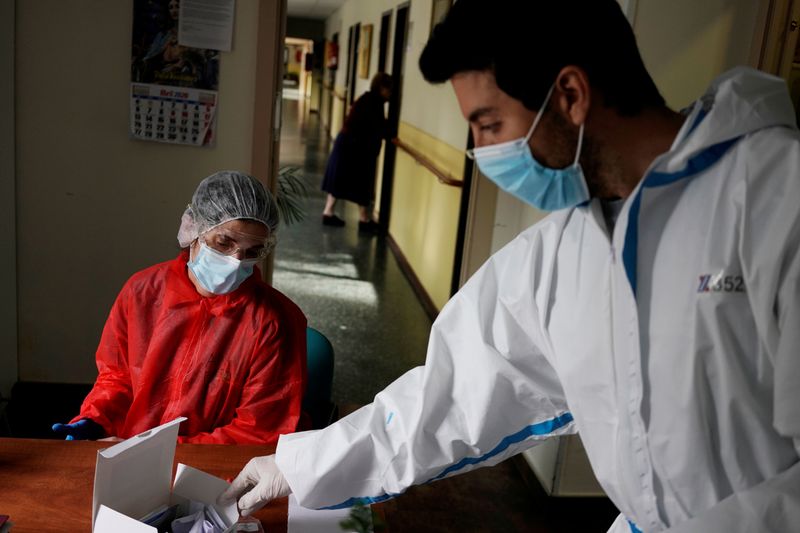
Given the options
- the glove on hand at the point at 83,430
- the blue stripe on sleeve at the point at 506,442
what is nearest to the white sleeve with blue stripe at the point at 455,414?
the blue stripe on sleeve at the point at 506,442

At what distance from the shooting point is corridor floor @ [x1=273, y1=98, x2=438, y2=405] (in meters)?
3.86

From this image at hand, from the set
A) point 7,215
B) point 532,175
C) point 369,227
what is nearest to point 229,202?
point 532,175

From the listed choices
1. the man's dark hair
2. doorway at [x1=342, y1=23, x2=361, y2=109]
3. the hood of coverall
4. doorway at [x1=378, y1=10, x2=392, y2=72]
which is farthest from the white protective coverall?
doorway at [x1=342, y1=23, x2=361, y2=109]

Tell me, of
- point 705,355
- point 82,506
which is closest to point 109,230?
point 82,506

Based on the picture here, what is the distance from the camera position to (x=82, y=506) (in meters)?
1.33

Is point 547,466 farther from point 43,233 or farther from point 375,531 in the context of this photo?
point 43,233

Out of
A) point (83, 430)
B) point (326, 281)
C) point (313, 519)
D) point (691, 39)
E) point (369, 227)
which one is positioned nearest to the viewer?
point (313, 519)

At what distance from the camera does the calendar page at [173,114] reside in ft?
9.49

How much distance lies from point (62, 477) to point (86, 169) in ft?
6.06

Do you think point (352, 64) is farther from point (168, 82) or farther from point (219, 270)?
point (219, 270)

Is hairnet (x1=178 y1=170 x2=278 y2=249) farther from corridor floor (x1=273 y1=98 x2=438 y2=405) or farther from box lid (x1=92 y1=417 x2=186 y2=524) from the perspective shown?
corridor floor (x1=273 y1=98 x2=438 y2=405)

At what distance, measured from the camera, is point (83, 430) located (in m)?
1.73

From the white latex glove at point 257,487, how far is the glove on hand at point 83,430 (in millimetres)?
548

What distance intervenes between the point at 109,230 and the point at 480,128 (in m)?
2.33
